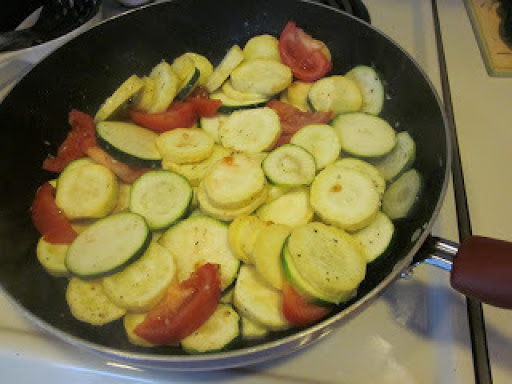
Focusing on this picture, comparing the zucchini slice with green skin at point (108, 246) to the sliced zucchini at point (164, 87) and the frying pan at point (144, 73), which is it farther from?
the sliced zucchini at point (164, 87)

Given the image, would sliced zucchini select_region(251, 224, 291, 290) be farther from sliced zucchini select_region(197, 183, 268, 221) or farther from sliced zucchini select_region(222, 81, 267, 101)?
sliced zucchini select_region(222, 81, 267, 101)

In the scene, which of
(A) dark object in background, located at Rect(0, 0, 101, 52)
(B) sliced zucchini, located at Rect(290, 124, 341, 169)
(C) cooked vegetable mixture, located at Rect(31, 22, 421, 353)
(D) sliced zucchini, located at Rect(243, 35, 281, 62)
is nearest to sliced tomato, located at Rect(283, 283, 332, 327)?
(C) cooked vegetable mixture, located at Rect(31, 22, 421, 353)

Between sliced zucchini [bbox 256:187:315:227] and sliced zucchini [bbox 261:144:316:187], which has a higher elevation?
sliced zucchini [bbox 261:144:316:187]

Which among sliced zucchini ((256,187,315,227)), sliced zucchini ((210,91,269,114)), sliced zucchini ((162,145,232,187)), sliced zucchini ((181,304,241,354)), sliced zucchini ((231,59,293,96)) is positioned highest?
sliced zucchini ((231,59,293,96))

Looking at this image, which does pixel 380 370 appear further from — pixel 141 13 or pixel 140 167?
pixel 141 13

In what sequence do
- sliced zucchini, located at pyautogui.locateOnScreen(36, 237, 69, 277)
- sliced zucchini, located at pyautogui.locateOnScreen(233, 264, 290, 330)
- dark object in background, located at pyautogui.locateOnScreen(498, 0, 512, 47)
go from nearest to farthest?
1. sliced zucchini, located at pyautogui.locateOnScreen(233, 264, 290, 330)
2. sliced zucchini, located at pyautogui.locateOnScreen(36, 237, 69, 277)
3. dark object in background, located at pyautogui.locateOnScreen(498, 0, 512, 47)

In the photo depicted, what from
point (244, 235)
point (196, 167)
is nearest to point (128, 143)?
point (196, 167)

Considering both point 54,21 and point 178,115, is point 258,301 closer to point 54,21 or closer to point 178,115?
point 178,115
